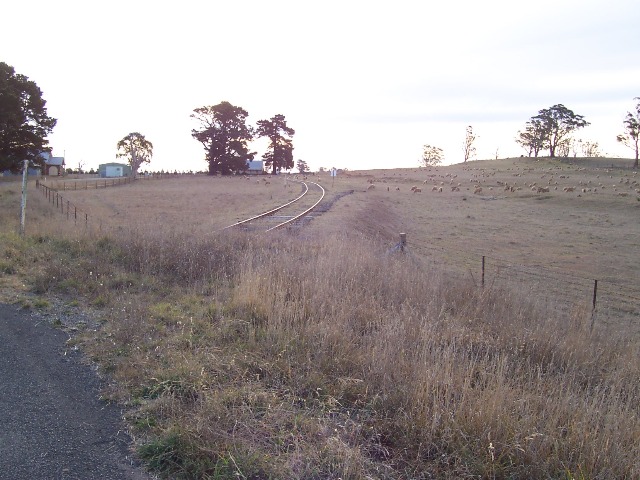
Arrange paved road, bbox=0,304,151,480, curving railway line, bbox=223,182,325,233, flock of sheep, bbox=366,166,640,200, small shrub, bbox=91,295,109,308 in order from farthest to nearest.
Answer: flock of sheep, bbox=366,166,640,200 → curving railway line, bbox=223,182,325,233 → small shrub, bbox=91,295,109,308 → paved road, bbox=0,304,151,480

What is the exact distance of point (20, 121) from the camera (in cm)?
5078

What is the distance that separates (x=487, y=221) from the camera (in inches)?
1403

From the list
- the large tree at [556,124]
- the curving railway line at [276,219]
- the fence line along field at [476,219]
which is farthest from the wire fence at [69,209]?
the large tree at [556,124]

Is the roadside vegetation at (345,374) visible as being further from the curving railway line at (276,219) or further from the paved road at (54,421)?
the curving railway line at (276,219)

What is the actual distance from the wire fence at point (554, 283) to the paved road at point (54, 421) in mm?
8397

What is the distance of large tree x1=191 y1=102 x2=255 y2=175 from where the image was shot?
88.6 m

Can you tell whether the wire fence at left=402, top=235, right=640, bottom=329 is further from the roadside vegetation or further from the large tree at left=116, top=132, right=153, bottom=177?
the large tree at left=116, top=132, right=153, bottom=177

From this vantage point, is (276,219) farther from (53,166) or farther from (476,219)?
(53,166)

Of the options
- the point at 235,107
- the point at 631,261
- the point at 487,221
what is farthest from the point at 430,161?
the point at 631,261

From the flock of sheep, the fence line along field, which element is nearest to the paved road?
the fence line along field

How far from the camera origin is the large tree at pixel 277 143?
9775cm

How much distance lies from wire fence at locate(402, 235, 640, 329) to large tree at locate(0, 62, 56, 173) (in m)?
43.2

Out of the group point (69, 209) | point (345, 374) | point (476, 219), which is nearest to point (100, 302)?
point (345, 374)

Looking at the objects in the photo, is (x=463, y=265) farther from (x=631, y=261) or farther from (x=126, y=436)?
(x=126, y=436)
